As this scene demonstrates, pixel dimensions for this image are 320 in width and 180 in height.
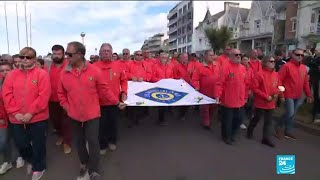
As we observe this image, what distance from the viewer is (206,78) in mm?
8016

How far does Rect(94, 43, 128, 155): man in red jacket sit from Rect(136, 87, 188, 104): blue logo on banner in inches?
53.6

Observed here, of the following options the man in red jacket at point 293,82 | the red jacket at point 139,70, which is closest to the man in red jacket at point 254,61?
the man in red jacket at point 293,82

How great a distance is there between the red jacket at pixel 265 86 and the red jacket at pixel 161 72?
9.16 feet

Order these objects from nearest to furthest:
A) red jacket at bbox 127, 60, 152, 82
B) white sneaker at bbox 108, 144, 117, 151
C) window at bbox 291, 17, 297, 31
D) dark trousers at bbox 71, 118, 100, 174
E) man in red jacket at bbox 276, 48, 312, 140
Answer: dark trousers at bbox 71, 118, 100, 174 → white sneaker at bbox 108, 144, 117, 151 → man in red jacket at bbox 276, 48, 312, 140 → red jacket at bbox 127, 60, 152, 82 → window at bbox 291, 17, 297, 31

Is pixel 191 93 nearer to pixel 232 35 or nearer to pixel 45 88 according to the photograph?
pixel 45 88

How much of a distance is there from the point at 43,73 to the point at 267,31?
42874 millimetres

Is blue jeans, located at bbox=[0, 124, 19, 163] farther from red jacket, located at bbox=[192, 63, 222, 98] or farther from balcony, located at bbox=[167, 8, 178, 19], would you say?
balcony, located at bbox=[167, 8, 178, 19]

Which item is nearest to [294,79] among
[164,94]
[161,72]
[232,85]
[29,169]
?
[232,85]

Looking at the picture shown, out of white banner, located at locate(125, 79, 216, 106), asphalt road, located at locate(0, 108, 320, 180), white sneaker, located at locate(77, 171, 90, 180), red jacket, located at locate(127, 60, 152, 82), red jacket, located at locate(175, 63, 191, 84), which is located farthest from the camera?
red jacket, located at locate(175, 63, 191, 84)

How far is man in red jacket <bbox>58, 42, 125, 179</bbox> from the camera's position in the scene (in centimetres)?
428

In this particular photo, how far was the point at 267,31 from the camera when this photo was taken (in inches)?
1688

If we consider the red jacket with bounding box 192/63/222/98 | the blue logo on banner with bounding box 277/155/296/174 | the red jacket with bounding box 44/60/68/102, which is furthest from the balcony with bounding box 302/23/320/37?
the red jacket with bounding box 44/60/68/102

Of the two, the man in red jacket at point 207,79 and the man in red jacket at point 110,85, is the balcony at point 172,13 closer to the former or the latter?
the man in red jacket at point 207,79

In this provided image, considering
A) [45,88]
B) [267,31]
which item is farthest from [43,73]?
[267,31]
